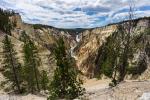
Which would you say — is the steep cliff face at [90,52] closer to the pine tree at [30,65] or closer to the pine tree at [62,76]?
the pine tree at [30,65]

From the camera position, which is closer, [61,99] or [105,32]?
[61,99]

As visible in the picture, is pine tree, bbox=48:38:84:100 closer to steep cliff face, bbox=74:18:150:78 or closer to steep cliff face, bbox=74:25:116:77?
steep cliff face, bbox=74:18:150:78

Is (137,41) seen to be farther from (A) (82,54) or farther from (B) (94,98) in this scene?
(B) (94,98)

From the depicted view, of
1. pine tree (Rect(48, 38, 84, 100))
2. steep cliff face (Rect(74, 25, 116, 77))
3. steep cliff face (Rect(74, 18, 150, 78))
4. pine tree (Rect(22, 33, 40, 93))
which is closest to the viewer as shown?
pine tree (Rect(48, 38, 84, 100))

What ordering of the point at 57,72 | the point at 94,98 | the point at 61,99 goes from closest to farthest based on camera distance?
the point at 94,98
the point at 61,99
the point at 57,72

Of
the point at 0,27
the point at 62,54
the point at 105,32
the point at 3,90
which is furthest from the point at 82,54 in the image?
the point at 62,54

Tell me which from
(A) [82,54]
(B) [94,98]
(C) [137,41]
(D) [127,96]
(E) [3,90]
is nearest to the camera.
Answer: (D) [127,96]

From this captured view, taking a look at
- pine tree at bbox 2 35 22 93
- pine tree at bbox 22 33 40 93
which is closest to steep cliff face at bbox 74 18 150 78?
pine tree at bbox 22 33 40 93

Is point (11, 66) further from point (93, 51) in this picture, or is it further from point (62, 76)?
point (93, 51)

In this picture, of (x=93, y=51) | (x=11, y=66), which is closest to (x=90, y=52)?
(x=93, y=51)

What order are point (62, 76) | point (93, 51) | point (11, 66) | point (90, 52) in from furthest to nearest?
point (90, 52)
point (93, 51)
point (11, 66)
point (62, 76)

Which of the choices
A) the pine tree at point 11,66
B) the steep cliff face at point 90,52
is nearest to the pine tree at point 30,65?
the pine tree at point 11,66
